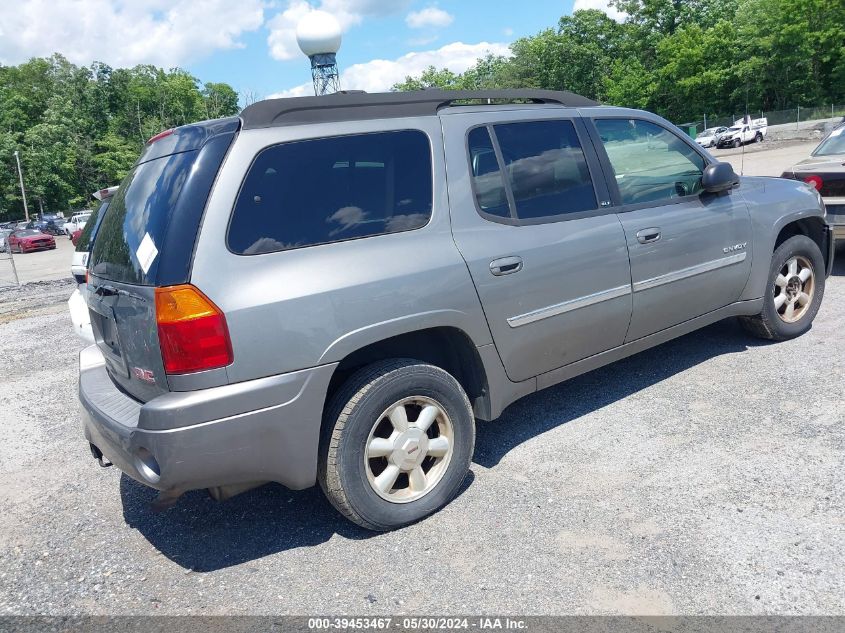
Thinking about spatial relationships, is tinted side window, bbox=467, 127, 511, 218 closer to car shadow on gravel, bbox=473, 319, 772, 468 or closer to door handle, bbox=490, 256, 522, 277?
door handle, bbox=490, 256, 522, 277

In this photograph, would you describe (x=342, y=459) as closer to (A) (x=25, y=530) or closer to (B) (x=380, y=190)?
(B) (x=380, y=190)

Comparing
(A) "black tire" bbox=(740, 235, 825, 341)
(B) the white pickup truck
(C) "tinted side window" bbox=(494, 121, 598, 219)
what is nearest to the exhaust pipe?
(C) "tinted side window" bbox=(494, 121, 598, 219)

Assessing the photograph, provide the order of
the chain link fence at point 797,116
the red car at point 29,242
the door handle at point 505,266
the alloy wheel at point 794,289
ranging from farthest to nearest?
the chain link fence at point 797,116 < the red car at point 29,242 < the alloy wheel at point 794,289 < the door handle at point 505,266

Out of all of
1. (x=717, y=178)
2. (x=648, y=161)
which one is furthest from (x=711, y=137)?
(x=648, y=161)

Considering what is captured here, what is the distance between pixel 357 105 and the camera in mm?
3205

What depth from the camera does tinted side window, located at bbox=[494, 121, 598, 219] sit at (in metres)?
3.68

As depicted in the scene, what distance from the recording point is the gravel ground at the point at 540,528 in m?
2.71

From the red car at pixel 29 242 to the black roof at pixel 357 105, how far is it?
36131mm

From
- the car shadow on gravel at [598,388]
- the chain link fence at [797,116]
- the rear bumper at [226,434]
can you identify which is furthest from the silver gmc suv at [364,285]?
the chain link fence at [797,116]

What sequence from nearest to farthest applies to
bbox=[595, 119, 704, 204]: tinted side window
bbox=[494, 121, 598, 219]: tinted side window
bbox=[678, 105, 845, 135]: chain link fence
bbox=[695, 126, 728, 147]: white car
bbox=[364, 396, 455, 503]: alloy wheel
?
1. bbox=[364, 396, 455, 503]: alloy wheel
2. bbox=[494, 121, 598, 219]: tinted side window
3. bbox=[595, 119, 704, 204]: tinted side window
4. bbox=[695, 126, 728, 147]: white car
5. bbox=[678, 105, 845, 135]: chain link fence

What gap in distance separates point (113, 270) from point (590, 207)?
2563mm

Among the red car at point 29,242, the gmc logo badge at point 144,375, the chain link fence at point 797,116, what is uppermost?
the chain link fence at point 797,116

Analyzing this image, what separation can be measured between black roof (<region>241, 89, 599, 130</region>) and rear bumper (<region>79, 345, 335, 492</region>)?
1109mm

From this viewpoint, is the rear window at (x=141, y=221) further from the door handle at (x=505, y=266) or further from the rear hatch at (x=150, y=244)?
the door handle at (x=505, y=266)
